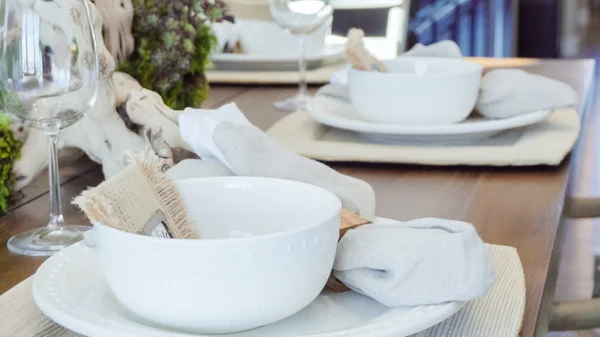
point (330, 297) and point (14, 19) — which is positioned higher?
point (14, 19)

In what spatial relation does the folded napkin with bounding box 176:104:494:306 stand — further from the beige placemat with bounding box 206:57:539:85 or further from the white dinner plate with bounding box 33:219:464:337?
the beige placemat with bounding box 206:57:539:85

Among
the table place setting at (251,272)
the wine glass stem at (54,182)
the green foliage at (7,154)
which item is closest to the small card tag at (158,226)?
the table place setting at (251,272)

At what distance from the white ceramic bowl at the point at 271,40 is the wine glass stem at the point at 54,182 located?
3.21 feet

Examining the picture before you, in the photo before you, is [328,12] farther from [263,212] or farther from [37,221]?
[263,212]

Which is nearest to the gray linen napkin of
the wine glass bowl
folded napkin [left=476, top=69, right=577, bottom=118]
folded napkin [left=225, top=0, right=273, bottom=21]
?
folded napkin [left=476, top=69, right=577, bottom=118]

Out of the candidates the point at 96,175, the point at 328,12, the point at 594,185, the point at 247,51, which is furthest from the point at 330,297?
the point at 594,185

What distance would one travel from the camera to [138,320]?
0.48 meters

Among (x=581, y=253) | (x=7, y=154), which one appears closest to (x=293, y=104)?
(x=7, y=154)

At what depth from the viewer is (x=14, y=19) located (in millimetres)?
635

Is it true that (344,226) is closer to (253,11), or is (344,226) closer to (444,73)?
(444,73)

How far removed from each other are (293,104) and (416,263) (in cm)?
79

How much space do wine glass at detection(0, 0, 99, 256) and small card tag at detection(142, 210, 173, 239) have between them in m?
0.17

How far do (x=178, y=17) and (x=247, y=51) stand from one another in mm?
624

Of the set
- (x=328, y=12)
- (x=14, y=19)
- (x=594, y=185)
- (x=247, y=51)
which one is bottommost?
(x=594, y=185)
